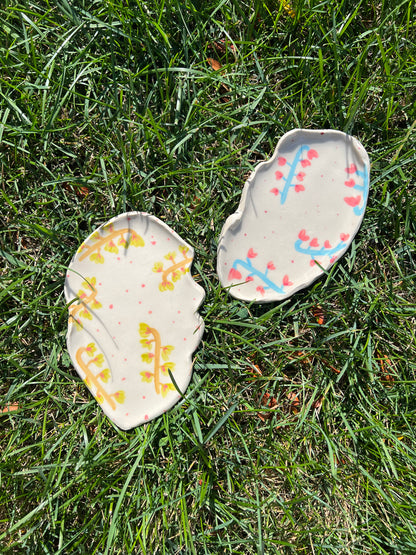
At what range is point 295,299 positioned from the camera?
1235mm

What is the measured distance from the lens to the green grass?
1.18 m

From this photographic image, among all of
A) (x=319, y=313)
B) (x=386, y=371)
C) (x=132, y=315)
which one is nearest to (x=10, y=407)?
(x=132, y=315)

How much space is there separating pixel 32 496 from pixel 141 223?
801mm

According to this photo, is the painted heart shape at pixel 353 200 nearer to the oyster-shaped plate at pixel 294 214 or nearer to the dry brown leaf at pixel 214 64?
the oyster-shaped plate at pixel 294 214

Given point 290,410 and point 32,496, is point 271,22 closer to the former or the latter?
point 290,410

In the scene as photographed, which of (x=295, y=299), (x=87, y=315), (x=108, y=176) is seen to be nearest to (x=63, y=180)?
(x=108, y=176)

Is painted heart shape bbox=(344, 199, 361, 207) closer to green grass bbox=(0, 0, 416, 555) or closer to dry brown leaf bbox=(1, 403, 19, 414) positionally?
green grass bbox=(0, 0, 416, 555)

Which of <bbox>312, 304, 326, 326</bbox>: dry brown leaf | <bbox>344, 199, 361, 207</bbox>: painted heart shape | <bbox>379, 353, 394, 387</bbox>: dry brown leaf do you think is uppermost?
<bbox>344, 199, 361, 207</bbox>: painted heart shape

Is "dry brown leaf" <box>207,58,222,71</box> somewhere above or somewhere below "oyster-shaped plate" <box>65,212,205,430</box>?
above

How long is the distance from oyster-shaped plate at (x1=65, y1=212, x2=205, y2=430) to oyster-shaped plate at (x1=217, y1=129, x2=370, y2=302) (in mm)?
148

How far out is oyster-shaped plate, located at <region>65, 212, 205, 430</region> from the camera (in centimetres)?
117

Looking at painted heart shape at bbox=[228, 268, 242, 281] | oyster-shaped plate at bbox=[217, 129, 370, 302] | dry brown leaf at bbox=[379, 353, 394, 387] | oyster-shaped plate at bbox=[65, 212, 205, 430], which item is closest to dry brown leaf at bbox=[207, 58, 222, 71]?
oyster-shaped plate at bbox=[217, 129, 370, 302]

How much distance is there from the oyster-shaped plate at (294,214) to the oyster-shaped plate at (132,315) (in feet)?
0.49

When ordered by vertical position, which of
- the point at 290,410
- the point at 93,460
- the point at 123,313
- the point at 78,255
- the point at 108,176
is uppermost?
the point at 108,176
